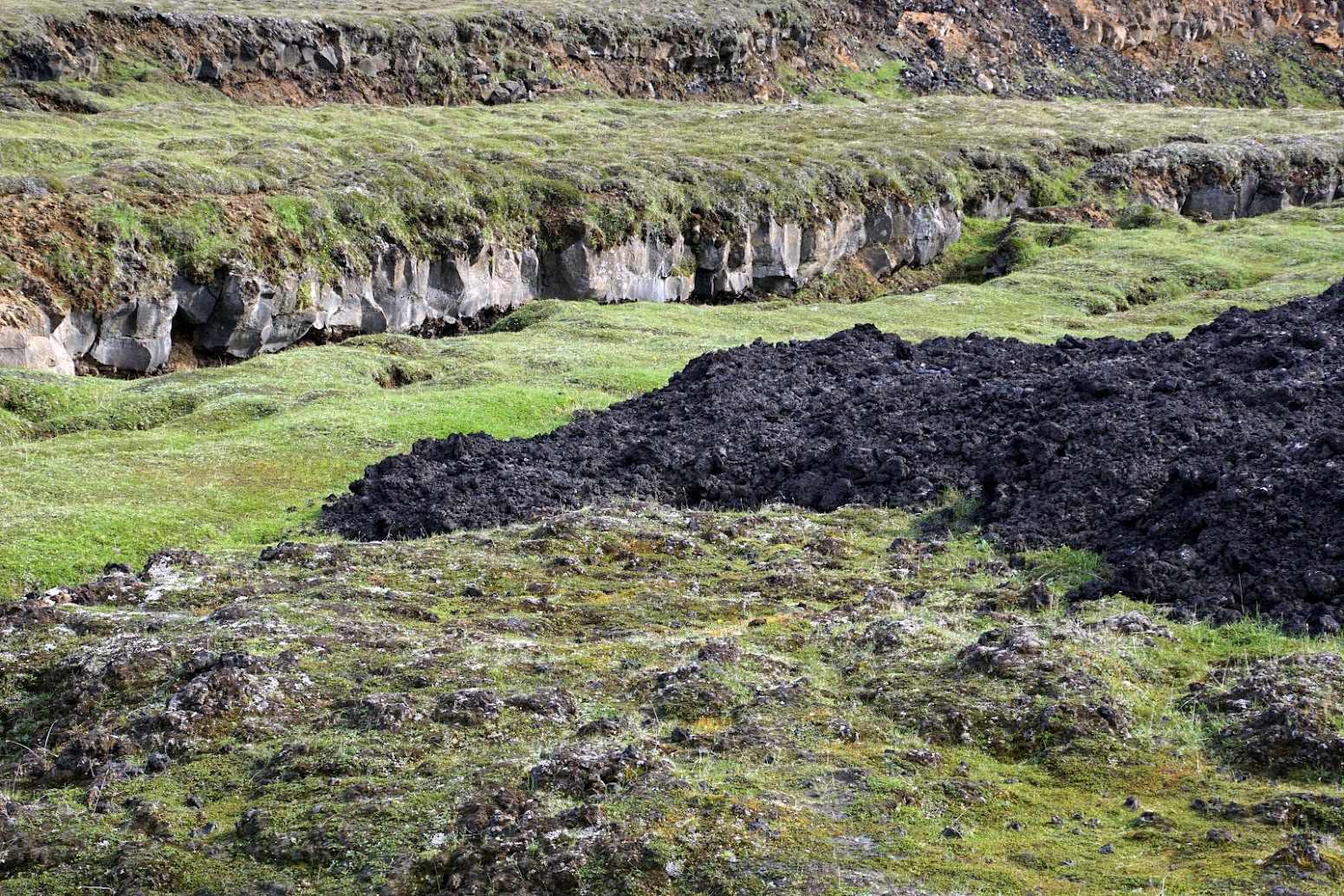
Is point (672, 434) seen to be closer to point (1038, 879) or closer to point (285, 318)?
point (1038, 879)

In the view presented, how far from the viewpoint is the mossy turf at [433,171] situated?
140ft

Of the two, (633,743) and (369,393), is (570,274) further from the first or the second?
(633,743)

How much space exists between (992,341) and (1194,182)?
181ft

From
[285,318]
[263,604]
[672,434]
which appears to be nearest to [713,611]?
[263,604]

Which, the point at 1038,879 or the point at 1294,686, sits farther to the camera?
the point at 1294,686

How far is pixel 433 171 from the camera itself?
5534 centimetres

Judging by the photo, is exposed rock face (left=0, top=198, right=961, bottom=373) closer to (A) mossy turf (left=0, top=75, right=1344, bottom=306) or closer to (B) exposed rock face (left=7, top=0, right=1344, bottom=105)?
(A) mossy turf (left=0, top=75, right=1344, bottom=306)

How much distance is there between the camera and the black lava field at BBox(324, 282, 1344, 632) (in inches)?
676

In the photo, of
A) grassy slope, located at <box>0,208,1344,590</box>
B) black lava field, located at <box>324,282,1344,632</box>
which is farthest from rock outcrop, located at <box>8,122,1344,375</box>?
black lava field, located at <box>324,282,1344,632</box>

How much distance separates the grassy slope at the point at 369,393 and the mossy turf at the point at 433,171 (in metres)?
5.25

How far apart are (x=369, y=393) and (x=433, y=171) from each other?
21296mm

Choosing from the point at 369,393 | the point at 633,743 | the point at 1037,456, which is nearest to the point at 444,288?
the point at 369,393

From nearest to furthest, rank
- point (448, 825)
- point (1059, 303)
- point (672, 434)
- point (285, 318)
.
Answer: point (448, 825) < point (672, 434) < point (285, 318) < point (1059, 303)

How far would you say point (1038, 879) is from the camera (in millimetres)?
10234
